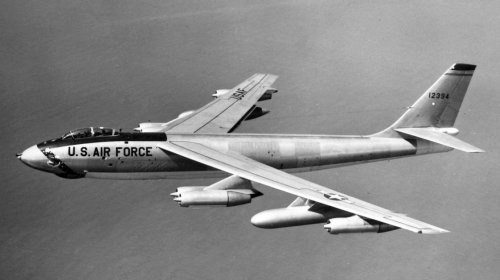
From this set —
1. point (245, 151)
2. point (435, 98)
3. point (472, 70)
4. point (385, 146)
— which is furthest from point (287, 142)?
point (472, 70)

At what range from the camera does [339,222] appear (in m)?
22.8

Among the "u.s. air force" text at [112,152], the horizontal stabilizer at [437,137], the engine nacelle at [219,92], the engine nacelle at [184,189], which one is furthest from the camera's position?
the engine nacelle at [219,92]

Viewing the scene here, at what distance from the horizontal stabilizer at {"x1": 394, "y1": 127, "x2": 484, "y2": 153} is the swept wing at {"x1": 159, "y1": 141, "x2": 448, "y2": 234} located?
776 centimetres

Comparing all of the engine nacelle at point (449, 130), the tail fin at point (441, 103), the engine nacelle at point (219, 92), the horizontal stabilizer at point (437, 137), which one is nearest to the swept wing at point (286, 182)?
the engine nacelle at point (219, 92)

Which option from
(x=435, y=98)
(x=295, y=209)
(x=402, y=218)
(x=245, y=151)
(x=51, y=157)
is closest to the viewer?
(x=402, y=218)

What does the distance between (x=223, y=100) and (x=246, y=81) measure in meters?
2.69

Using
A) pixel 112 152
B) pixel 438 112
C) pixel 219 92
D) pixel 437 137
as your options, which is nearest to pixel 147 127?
pixel 112 152

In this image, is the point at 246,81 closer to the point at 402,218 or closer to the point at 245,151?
the point at 245,151

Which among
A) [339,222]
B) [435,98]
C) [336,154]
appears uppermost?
[435,98]

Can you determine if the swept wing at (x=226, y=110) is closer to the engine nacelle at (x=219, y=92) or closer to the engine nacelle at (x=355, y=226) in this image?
the engine nacelle at (x=219, y=92)

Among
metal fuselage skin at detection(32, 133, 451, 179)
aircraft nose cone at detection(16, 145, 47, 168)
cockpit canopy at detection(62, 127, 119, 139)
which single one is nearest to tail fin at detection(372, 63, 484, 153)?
metal fuselage skin at detection(32, 133, 451, 179)

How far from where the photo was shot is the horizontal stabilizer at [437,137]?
95.2 feet

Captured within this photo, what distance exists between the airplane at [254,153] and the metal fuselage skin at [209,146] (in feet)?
0.15

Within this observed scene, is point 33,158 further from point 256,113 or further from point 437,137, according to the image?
point 437,137
